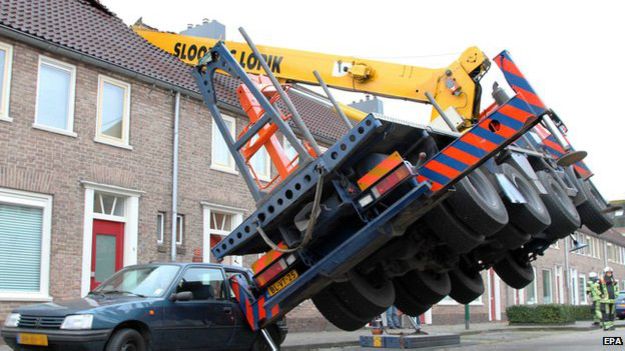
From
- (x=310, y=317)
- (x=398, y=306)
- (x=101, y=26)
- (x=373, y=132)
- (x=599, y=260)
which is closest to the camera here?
(x=373, y=132)

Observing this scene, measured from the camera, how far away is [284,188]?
25.4 ft

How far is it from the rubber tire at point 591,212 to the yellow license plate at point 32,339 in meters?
8.01

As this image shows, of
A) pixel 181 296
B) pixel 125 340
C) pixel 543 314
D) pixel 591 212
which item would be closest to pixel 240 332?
pixel 181 296

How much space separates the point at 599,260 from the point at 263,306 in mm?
44876

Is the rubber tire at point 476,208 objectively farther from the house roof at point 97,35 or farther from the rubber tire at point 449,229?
the house roof at point 97,35

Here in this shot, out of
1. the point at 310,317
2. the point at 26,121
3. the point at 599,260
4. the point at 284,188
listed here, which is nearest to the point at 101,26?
the point at 26,121

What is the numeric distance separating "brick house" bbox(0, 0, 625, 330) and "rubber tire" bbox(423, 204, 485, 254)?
774cm

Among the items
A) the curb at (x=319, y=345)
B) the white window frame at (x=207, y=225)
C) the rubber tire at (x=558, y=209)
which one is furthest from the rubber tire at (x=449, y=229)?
the white window frame at (x=207, y=225)

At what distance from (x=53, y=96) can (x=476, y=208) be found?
8.99 m

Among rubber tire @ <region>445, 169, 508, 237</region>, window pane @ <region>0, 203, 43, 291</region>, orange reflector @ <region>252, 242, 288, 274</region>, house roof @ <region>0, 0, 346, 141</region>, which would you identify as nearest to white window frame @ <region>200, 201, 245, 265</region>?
house roof @ <region>0, 0, 346, 141</region>

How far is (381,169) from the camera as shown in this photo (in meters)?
7.27

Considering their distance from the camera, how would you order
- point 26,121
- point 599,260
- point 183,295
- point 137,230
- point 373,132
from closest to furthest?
1. point 373,132
2. point 183,295
3. point 26,121
4. point 137,230
5. point 599,260

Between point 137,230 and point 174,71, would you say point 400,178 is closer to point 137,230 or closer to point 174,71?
point 137,230

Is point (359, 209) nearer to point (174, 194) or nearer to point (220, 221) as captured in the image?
point (174, 194)
